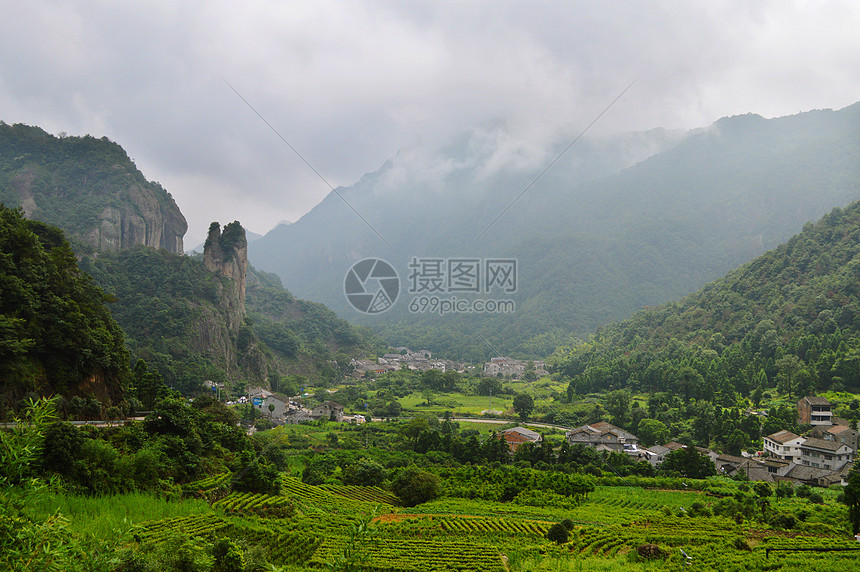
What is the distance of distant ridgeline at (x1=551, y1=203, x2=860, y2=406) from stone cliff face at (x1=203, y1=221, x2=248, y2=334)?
111 ft

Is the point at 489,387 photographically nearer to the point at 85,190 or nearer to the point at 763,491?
the point at 763,491

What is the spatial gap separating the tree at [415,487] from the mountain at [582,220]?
188 ft

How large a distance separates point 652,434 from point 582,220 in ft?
308

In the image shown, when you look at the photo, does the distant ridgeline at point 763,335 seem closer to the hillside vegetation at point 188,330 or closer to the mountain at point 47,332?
the hillside vegetation at point 188,330

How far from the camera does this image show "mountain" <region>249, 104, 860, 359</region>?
309 feet

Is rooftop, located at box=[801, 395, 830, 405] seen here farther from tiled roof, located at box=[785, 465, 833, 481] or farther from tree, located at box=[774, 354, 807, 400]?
tiled roof, located at box=[785, 465, 833, 481]

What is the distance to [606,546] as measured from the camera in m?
14.9

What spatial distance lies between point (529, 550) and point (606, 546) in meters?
2.44

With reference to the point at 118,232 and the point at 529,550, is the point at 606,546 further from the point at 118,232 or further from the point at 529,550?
the point at 118,232

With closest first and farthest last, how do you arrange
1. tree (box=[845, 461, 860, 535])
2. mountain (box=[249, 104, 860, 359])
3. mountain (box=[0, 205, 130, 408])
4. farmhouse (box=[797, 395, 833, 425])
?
mountain (box=[0, 205, 130, 408]), tree (box=[845, 461, 860, 535]), farmhouse (box=[797, 395, 833, 425]), mountain (box=[249, 104, 860, 359])

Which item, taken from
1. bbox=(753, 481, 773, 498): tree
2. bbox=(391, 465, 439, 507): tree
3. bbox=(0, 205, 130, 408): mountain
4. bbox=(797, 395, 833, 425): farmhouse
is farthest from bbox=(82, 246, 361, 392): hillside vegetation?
bbox=(797, 395, 833, 425): farmhouse

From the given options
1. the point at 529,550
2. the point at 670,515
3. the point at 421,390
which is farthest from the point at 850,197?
the point at 529,550

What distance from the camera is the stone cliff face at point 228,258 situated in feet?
170

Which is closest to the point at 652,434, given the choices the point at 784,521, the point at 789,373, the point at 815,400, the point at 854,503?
→ the point at 815,400
